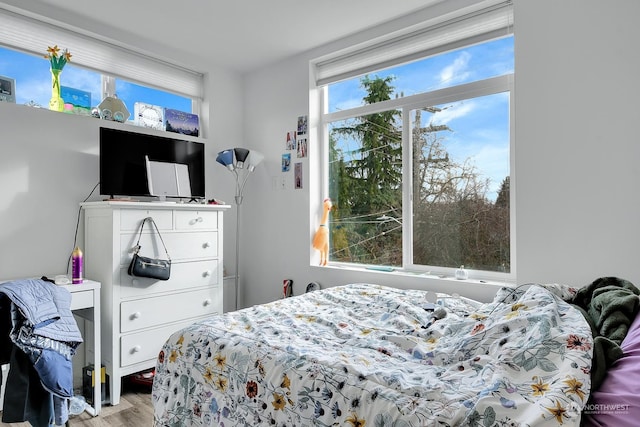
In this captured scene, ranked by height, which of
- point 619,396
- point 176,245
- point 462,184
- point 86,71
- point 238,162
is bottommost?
point 619,396

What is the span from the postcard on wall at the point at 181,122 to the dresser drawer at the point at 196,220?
0.93 m

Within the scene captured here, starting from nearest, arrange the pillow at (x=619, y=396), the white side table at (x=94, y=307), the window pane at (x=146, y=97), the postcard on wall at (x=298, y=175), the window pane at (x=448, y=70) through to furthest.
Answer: the pillow at (x=619, y=396)
the white side table at (x=94, y=307)
the window pane at (x=448, y=70)
the window pane at (x=146, y=97)
the postcard on wall at (x=298, y=175)

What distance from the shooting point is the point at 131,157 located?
2.81 m

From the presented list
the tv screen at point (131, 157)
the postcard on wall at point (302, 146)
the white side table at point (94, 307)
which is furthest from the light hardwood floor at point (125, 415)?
the postcard on wall at point (302, 146)

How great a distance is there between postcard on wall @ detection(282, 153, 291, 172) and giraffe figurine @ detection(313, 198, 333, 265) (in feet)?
1.63

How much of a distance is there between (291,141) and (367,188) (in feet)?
2.83

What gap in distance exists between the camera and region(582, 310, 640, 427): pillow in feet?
2.29

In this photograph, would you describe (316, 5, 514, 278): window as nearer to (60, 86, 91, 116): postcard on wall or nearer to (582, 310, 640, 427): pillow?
(582, 310, 640, 427): pillow

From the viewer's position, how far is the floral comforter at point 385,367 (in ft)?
2.74

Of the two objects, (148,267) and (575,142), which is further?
(148,267)

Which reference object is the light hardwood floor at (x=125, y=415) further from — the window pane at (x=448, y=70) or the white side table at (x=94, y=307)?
the window pane at (x=448, y=70)

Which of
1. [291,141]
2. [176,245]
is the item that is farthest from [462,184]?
[176,245]

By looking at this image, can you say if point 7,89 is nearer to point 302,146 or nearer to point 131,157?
point 131,157

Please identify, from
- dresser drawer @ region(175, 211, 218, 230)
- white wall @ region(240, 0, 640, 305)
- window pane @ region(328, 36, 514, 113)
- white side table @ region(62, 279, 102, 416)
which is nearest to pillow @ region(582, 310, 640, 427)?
white wall @ region(240, 0, 640, 305)
